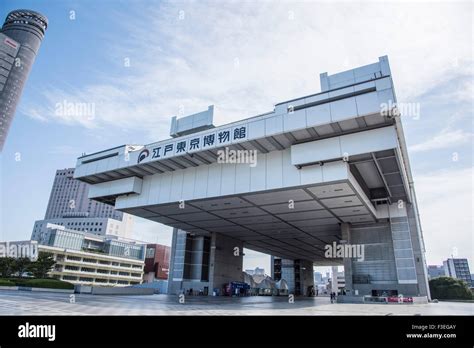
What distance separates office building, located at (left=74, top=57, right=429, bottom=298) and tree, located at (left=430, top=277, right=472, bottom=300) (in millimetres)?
29642

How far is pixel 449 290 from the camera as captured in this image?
171 ft

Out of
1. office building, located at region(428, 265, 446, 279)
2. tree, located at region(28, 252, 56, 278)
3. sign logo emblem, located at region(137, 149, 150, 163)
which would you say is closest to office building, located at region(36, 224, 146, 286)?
tree, located at region(28, 252, 56, 278)

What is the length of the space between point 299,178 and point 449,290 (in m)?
48.3

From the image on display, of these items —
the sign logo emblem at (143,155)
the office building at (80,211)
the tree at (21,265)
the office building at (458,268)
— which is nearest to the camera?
the sign logo emblem at (143,155)

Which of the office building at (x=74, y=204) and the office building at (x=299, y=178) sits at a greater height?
the office building at (x=74, y=204)

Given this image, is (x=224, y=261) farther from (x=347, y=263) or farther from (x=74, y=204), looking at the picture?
(x=74, y=204)

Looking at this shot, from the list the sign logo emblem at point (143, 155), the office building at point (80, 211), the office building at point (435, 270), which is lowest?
the office building at point (435, 270)

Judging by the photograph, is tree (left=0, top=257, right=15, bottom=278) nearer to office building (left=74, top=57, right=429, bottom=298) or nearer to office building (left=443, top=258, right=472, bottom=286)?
office building (left=74, top=57, right=429, bottom=298)

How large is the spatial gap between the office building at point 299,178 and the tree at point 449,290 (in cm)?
2964

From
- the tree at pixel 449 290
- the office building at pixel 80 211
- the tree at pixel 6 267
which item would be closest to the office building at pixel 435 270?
the tree at pixel 449 290

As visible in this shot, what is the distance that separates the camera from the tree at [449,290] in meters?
51.4

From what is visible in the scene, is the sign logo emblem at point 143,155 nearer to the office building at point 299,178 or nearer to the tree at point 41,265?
the office building at point 299,178

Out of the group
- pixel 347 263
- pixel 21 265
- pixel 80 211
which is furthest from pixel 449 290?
pixel 80 211
